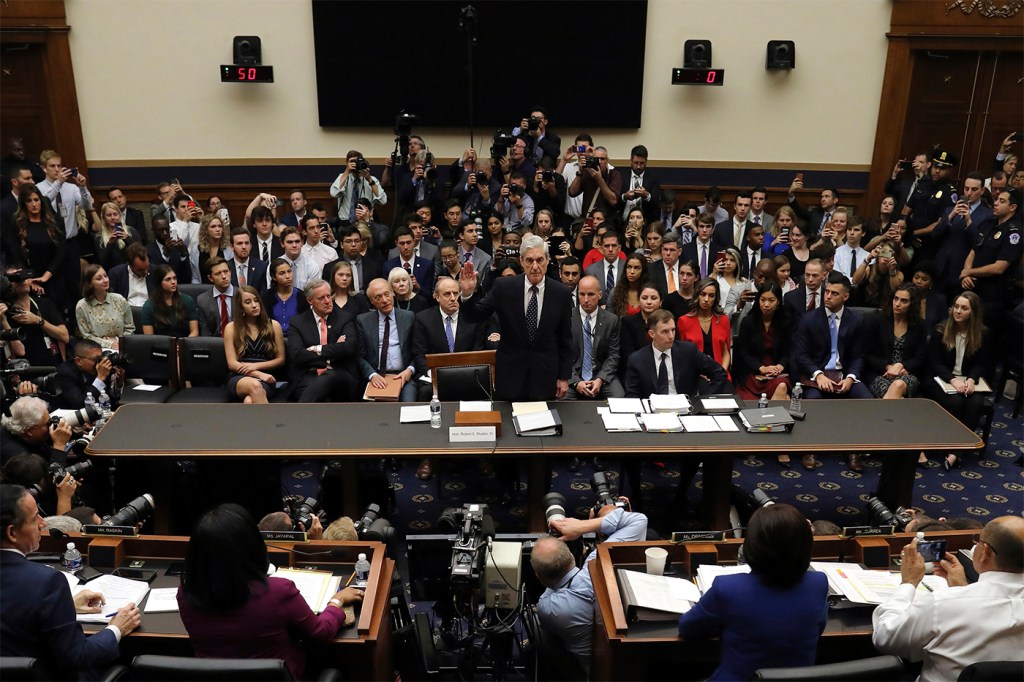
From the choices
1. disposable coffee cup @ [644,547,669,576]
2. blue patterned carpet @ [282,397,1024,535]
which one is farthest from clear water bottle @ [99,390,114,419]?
disposable coffee cup @ [644,547,669,576]

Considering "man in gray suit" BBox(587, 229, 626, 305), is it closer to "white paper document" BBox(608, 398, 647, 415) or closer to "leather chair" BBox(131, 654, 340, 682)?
"white paper document" BBox(608, 398, 647, 415)

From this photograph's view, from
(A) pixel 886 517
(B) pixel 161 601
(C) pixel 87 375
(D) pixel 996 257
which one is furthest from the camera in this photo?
(D) pixel 996 257

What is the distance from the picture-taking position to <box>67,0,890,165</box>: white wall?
9578 mm

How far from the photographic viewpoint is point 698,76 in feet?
31.5

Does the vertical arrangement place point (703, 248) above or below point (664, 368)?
above

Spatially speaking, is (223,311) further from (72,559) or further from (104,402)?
(72,559)

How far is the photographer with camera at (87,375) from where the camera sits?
5664 mm

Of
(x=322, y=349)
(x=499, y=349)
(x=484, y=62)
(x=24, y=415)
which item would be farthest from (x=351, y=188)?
(x=24, y=415)

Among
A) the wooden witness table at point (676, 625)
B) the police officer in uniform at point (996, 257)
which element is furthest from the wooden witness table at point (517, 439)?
the police officer in uniform at point (996, 257)

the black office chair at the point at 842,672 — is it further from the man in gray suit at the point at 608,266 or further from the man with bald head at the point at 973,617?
the man in gray suit at the point at 608,266

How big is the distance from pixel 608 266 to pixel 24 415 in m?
4.21

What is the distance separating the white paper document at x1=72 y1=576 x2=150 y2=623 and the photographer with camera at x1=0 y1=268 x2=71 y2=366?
330 cm

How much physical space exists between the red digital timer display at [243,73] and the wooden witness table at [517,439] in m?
5.59

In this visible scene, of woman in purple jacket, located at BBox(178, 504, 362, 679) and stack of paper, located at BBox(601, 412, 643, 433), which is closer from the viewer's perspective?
woman in purple jacket, located at BBox(178, 504, 362, 679)
